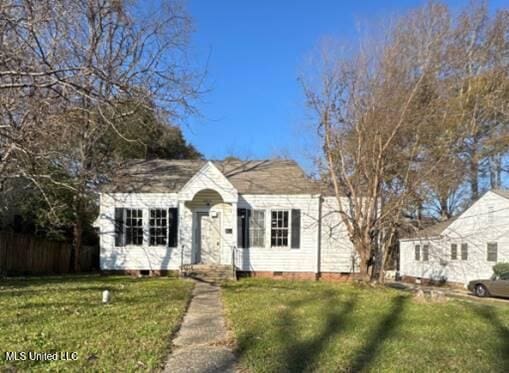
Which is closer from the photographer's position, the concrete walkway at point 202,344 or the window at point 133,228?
the concrete walkway at point 202,344

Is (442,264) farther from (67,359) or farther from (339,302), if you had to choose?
(67,359)

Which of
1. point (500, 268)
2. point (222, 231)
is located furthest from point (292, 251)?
point (500, 268)

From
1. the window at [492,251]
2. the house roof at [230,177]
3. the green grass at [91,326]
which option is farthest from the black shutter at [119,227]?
the window at [492,251]

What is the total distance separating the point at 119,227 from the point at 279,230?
5.92 m

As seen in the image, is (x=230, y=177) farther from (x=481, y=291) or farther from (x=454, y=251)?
(x=454, y=251)

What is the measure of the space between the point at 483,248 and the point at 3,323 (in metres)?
23.4

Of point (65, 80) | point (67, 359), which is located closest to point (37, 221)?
point (65, 80)

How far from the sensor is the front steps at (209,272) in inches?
640

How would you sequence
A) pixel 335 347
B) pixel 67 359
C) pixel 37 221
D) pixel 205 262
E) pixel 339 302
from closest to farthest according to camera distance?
1. pixel 67 359
2. pixel 335 347
3. pixel 339 302
4. pixel 205 262
5. pixel 37 221

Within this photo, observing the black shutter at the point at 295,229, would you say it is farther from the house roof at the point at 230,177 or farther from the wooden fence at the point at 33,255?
the wooden fence at the point at 33,255

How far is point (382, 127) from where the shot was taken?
52.4 feet

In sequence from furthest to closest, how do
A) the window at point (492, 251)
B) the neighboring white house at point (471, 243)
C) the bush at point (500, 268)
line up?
the window at point (492, 251) → the neighboring white house at point (471, 243) → the bush at point (500, 268)

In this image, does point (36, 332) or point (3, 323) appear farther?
point (3, 323)

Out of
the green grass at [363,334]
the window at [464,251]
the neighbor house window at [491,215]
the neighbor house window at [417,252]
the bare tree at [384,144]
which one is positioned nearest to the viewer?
the green grass at [363,334]
